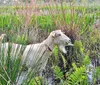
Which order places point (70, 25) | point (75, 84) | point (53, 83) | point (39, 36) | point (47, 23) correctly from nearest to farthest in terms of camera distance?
point (75, 84)
point (53, 83)
point (70, 25)
point (39, 36)
point (47, 23)

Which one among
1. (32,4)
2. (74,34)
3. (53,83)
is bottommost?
(53,83)

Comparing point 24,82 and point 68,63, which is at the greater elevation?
point 24,82

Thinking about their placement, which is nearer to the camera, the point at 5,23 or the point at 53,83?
the point at 53,83

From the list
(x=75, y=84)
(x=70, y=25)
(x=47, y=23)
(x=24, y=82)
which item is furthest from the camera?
(x=47, y=23)

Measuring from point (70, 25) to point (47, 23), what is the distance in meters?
0.84

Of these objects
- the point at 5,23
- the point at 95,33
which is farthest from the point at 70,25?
the point at 5,23

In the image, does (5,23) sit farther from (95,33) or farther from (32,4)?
(95,33)

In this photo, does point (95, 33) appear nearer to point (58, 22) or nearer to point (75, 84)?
point (58, 22)

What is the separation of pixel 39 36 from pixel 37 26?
17.7 inches

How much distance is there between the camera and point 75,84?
10.9 ft

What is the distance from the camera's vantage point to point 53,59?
15.5ft

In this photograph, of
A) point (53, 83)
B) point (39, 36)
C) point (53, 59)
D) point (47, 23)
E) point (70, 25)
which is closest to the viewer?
point (53, 83)

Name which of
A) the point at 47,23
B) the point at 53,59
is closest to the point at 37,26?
the point at 47,23

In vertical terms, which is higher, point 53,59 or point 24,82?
point 24,82
